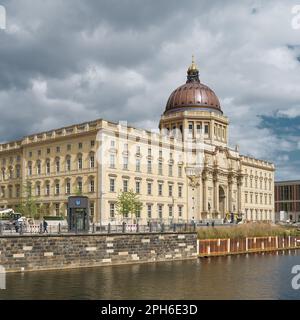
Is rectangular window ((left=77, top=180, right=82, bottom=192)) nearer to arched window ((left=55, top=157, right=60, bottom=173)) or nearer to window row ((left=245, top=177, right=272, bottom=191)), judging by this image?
arched window ((left=55, top=157, right=60, bottom=173))

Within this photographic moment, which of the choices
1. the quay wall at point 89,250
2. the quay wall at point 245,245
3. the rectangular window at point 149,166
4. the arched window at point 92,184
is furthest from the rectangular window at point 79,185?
the quay wall at point 89,250

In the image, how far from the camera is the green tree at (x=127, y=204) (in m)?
76.0

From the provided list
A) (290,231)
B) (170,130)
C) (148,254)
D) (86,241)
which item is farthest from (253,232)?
(170,130)

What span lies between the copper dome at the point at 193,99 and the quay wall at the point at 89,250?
6016 cm

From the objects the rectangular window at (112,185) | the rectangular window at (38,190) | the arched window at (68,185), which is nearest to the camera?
the rectangular window at (112,185)

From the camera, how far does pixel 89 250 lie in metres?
46.0

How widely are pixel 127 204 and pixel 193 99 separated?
43.9 metres

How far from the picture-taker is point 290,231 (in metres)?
82.6

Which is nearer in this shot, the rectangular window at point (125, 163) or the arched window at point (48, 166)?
the rectangular window at point (125, 163)

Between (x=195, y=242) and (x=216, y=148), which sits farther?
(x=216, y=148)

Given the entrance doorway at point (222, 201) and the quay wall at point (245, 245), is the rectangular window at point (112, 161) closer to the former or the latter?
the quay wall at point (245, 245)
